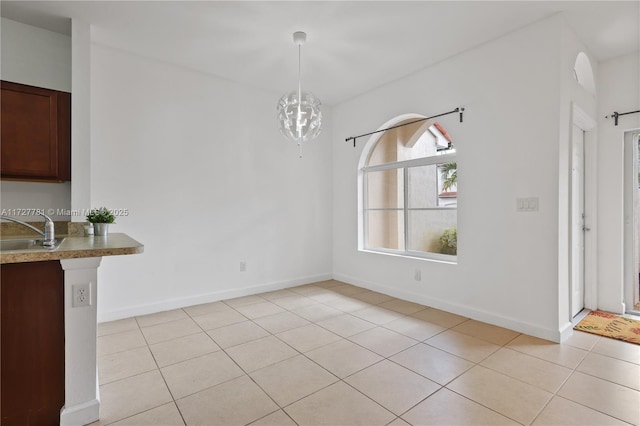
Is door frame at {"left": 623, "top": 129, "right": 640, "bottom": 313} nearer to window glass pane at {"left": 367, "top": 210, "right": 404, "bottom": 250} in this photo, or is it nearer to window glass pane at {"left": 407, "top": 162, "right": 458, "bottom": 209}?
window glass pane at {"left": 407, "top": 162, "right": 458, "bottom": 209}

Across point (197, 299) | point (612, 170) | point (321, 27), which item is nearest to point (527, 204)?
point (612, 170)

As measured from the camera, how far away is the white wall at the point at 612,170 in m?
3.21

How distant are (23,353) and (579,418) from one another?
2.97 m

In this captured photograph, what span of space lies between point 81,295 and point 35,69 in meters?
2.40

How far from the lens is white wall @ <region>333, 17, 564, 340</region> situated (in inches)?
106

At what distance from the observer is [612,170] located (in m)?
3.32

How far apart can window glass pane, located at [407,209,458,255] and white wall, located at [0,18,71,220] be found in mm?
3787

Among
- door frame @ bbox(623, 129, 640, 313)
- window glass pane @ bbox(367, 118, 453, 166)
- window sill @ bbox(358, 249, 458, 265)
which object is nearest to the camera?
door frame @ bbox(623, 129, 640, 313)

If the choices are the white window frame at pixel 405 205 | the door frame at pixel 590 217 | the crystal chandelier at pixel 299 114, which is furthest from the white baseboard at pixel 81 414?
the door frame at pixel 590 217

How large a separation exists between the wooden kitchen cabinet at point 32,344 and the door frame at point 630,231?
16.3ft

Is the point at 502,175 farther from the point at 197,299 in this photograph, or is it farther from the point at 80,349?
the point at 197,299

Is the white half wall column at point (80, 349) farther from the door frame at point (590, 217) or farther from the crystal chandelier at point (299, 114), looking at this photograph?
the door frame at point (590, 217)

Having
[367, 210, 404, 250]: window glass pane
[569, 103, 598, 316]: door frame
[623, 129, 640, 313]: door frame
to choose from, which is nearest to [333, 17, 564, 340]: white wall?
[367, 210, 404, 250]: window glass pane

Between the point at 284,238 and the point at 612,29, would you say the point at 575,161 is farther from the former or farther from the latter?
the point at 284,238
